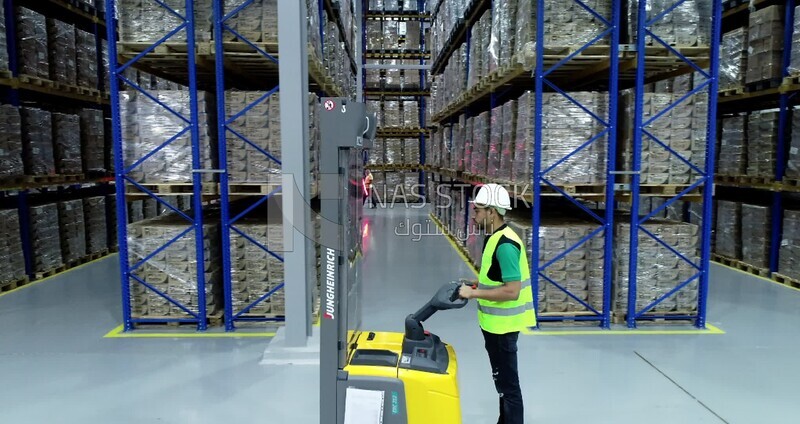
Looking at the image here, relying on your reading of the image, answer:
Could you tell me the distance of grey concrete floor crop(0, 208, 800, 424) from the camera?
14.3 ft

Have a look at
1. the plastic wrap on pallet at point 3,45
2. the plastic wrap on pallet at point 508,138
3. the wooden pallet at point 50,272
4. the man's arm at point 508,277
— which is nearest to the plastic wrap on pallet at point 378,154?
the wooden pallet at point 50,272

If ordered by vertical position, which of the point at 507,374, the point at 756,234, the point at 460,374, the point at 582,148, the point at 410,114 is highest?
the point at 410,114

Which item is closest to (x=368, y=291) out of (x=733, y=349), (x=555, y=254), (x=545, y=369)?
(x=555, y=254)

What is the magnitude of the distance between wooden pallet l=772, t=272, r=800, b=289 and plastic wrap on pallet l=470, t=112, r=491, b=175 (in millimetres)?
4557

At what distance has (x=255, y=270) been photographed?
20.9ft

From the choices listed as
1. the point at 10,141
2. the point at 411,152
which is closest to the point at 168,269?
the point at 10,141

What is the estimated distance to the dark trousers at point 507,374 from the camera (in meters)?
3.54

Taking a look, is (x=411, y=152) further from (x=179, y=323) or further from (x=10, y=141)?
(x=179, y=323)

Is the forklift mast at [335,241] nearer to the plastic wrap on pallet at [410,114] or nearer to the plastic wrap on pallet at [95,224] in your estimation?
the plastic wrap on pallet at [95,224]

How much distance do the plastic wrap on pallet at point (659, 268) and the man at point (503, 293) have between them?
3303mm

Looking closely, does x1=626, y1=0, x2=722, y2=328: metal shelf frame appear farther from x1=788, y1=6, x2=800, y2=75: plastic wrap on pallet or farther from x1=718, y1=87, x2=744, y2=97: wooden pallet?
x1=718, y1=87, x2=744, y2=97: wooden pallet

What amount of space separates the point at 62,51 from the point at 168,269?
5.04m

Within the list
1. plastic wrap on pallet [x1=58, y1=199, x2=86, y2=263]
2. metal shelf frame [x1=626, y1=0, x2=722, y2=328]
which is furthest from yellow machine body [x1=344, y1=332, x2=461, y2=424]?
plastic wrap on pallet [x1=58, y1=199, x2=86, y2=263]

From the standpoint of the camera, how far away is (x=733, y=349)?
5.67 metres
